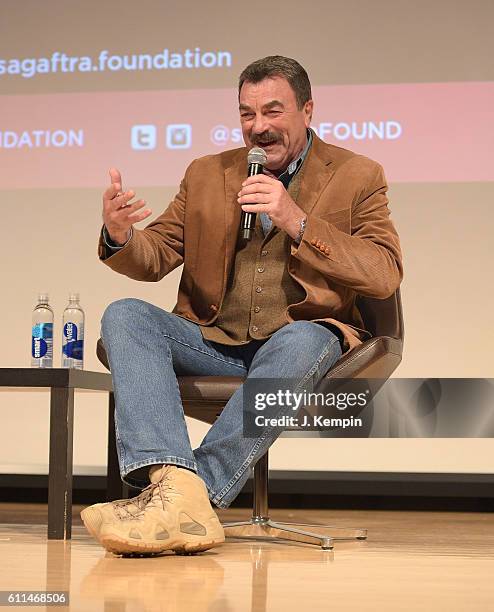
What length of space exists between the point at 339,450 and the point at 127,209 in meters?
1.91

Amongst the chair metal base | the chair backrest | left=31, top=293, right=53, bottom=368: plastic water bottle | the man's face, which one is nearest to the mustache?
the man's face

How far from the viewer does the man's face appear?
239cm

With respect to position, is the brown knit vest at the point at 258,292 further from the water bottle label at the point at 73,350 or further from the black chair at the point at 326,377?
the water bottle label at the point at 73,350

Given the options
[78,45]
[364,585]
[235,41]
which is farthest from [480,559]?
[78,45]

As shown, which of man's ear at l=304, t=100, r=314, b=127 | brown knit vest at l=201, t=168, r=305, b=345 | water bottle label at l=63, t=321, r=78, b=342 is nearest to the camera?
brown knit vest at l=201, t=168, r=305, b=345

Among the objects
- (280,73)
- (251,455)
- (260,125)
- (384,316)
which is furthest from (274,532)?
(280,73)

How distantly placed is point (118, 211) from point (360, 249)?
0.54m

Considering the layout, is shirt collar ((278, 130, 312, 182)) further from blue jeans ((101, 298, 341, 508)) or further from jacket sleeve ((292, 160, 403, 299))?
blue jeans ((101, 298, 341, 508))

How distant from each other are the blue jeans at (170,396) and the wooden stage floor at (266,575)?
18 centimetres

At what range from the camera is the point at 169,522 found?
188 cm

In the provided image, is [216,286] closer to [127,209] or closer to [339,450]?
[127,209]

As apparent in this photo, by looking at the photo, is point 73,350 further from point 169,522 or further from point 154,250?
point 169,522

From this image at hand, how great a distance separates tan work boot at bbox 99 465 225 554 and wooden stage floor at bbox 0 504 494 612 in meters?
0.03

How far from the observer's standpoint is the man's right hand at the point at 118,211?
221 centimetres
